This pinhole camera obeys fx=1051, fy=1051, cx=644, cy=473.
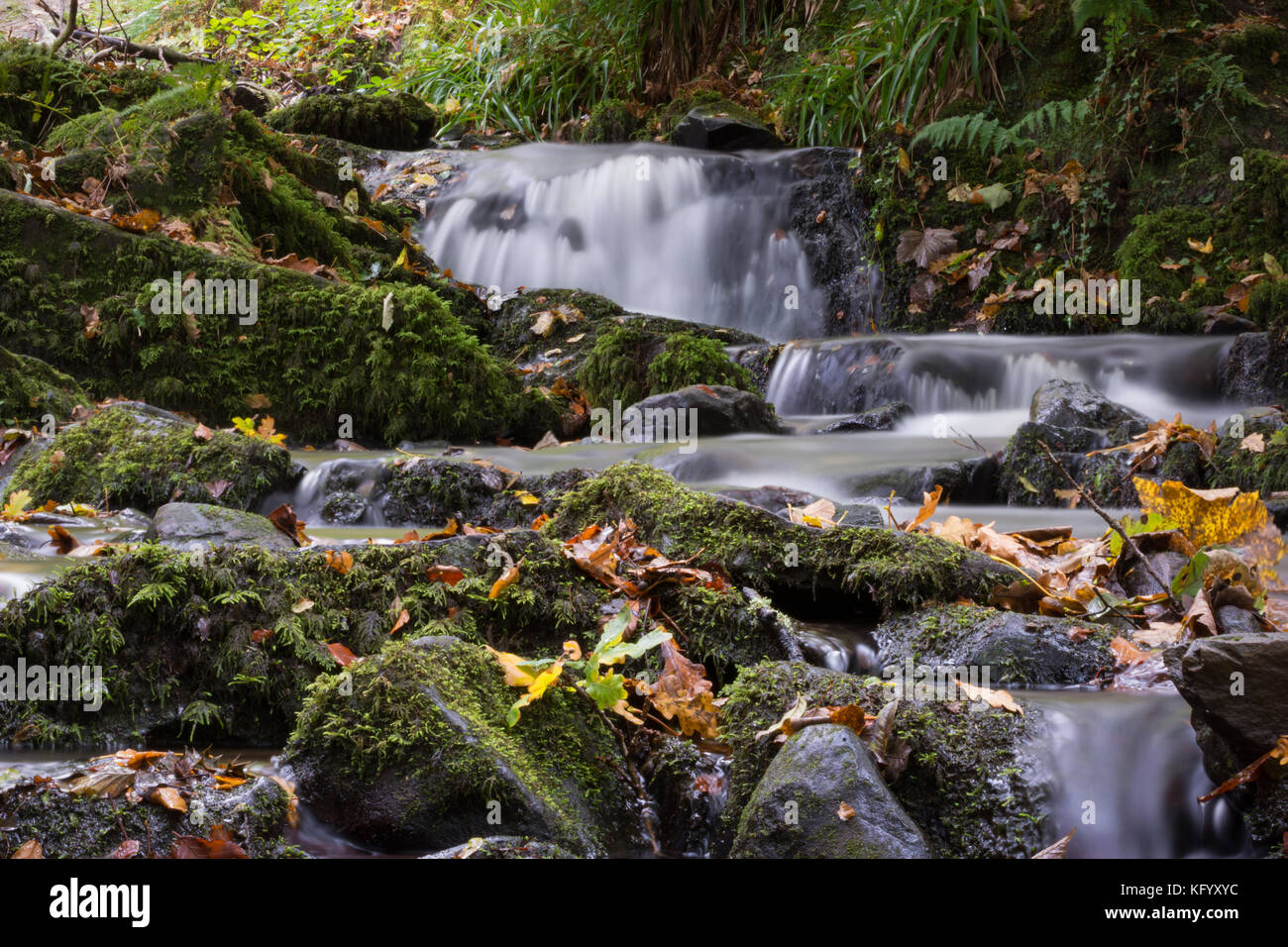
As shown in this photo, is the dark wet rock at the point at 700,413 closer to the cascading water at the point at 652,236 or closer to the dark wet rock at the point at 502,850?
the cascading water at the point at 652,236

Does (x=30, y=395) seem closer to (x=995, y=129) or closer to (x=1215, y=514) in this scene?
(x=1215, y=514)

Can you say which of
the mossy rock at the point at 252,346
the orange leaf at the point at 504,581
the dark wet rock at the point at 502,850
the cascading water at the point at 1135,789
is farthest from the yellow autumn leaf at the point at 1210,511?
the mossy rock at the point at 252,346

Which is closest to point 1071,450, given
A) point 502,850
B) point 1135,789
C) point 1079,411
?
point 1079,411

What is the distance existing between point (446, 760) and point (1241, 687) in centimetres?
158

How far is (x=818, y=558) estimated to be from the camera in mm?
3266

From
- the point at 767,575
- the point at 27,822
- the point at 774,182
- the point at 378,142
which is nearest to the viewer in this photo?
the point at 27,822

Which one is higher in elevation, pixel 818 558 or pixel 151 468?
pixel 151 468

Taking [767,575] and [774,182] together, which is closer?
[767,575]

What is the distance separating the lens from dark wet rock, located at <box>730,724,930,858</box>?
190cm

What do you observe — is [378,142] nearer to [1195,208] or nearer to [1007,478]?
[1195,208]

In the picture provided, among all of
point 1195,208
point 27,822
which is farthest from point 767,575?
point 1195,208
